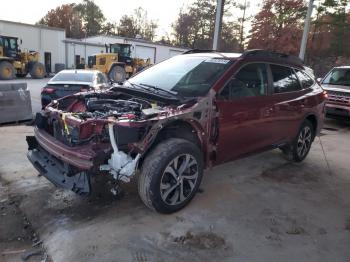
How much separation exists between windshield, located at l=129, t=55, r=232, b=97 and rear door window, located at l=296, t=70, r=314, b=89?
1.81m

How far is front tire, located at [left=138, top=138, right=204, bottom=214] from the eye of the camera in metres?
3.42

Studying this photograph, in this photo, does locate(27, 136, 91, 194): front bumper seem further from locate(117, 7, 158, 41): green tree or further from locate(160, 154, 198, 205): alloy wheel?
locate(117, 7, 158, 41): green tree

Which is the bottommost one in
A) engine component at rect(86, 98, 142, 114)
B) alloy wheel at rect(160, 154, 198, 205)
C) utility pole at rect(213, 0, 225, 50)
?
alloy wheel at rect(160, 154, 198, 205)

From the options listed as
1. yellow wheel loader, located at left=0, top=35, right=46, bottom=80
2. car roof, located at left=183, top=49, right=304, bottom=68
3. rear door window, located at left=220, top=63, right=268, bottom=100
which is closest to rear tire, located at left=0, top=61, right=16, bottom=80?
yellow wheel loader, located at left=0, top=35, right=46, bottom=80

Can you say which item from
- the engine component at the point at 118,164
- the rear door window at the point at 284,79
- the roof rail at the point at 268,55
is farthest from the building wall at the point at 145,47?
the engine component at the point at 118,164

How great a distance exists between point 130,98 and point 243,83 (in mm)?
1422

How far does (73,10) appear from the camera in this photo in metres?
58.0

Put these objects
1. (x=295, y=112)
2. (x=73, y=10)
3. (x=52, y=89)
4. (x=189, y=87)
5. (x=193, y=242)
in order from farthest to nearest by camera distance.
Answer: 1. (x=73, y=10)
2. (x=52, y=89)
3. (x=295, y=112)
4. (x=189, y=87)
5. (x=193, y=242)

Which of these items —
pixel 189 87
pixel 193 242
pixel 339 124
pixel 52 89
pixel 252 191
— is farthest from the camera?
pixel 339 124

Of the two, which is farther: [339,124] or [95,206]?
[339,124]

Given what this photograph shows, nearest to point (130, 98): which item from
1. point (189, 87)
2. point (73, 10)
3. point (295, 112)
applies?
point (189, 87)

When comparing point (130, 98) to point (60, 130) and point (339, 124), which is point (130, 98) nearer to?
point (60, 130)

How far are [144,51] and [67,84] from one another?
27683mm

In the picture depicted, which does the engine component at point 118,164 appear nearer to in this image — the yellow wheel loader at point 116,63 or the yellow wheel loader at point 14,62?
the yellow wheel loader at point 116,63
